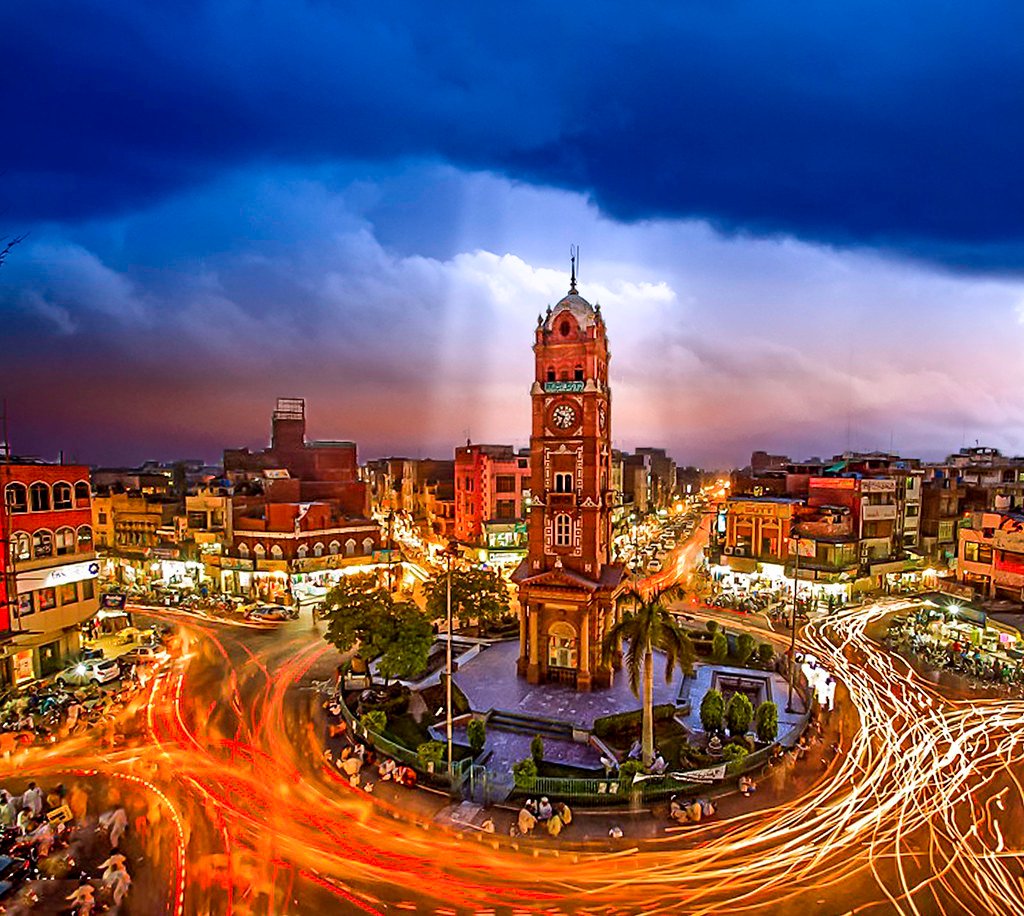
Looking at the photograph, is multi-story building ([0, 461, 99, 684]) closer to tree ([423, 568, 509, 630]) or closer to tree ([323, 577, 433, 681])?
tree ([323, 577, 433, 681])

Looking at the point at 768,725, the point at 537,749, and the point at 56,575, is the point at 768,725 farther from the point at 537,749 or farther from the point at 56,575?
the point at 56,575

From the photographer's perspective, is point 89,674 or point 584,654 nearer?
point 584,654

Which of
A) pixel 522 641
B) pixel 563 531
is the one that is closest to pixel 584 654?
pixel 522 641

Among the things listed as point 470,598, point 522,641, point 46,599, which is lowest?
point 522,641

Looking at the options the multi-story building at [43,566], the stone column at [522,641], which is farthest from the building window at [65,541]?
the stone column at [522,641]

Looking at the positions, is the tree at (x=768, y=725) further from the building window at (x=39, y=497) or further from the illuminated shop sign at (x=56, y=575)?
the building window at (x=39, y=497)

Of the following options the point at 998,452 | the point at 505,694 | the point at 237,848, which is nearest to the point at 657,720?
the point at 505,694

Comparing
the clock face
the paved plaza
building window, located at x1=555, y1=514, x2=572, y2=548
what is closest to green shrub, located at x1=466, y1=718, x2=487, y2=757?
the paved plaza
